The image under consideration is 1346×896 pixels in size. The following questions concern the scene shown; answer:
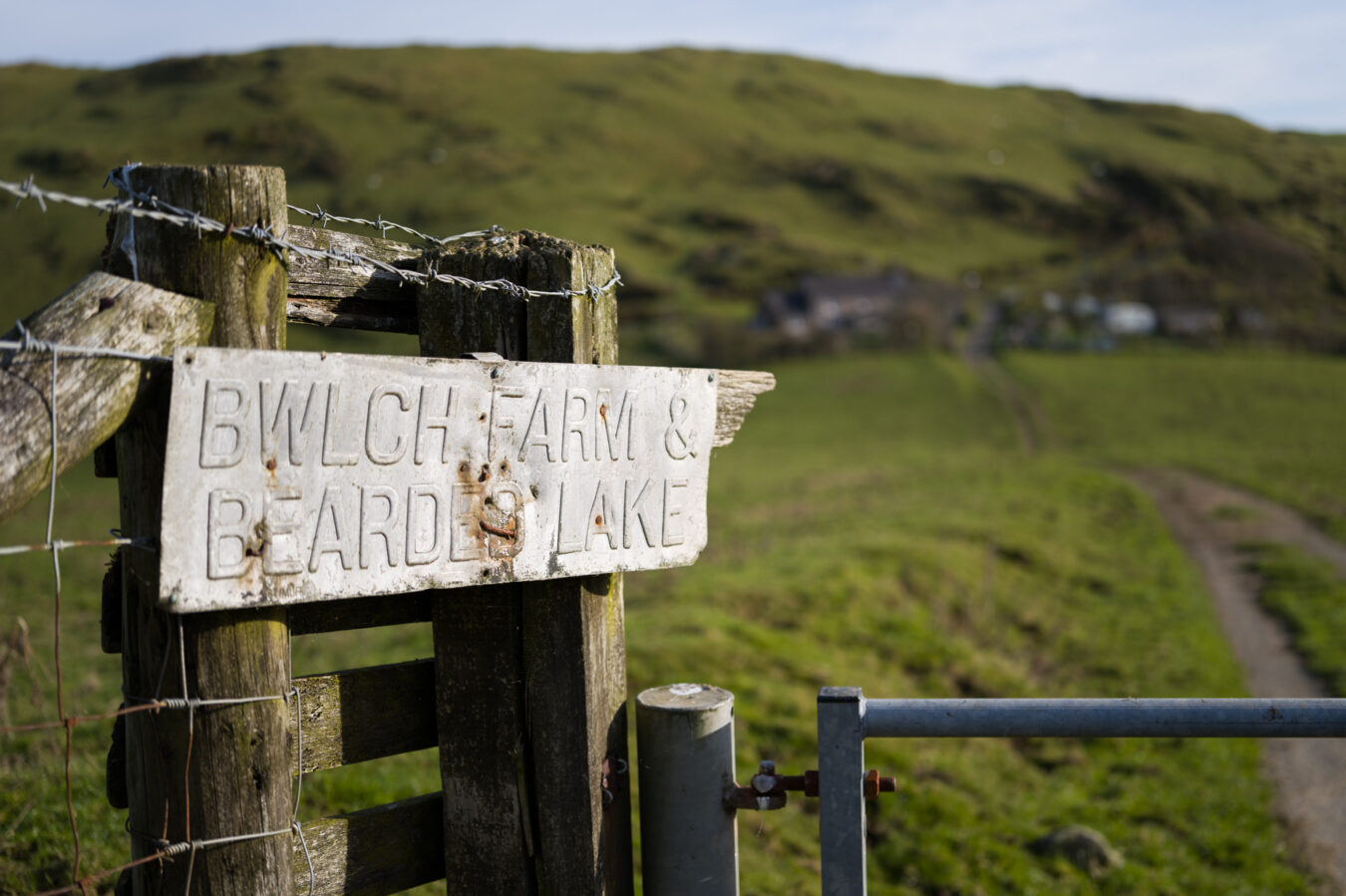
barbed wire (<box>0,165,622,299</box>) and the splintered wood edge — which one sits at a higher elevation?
barbed wire (<box>0,165,622,299</box>)

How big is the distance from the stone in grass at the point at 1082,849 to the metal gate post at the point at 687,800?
5.03 meters

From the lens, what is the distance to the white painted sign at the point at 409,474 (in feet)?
7.22

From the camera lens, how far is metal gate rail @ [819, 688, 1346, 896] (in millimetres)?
2500

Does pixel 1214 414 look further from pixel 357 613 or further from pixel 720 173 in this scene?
pixel 720 173

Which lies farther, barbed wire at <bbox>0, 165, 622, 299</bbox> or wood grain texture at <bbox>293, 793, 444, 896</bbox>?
wood grain texture at <bbox>293, 793, 444, 896</bbox>

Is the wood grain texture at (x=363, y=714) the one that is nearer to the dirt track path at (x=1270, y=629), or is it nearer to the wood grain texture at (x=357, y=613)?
the wood grain texture at (x=357, y=613)

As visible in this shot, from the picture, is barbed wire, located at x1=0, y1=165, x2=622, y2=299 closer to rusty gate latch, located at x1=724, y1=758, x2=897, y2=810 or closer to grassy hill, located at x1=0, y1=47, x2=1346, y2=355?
rusty gate latch, located at x1=724, y1=758, x2=897, y2=810

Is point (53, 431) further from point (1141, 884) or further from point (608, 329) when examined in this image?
point (1141, 884)

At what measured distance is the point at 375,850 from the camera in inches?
109

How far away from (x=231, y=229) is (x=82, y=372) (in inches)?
18.4

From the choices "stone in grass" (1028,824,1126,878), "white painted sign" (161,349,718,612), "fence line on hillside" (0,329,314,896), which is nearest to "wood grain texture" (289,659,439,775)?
"fence line on hillside" (0,329,314,896)

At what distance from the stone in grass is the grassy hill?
6413 centimetres

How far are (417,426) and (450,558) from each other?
1.10 ft

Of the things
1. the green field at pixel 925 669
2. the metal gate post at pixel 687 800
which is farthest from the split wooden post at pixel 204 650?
the metal gate post at pixel 687 800
